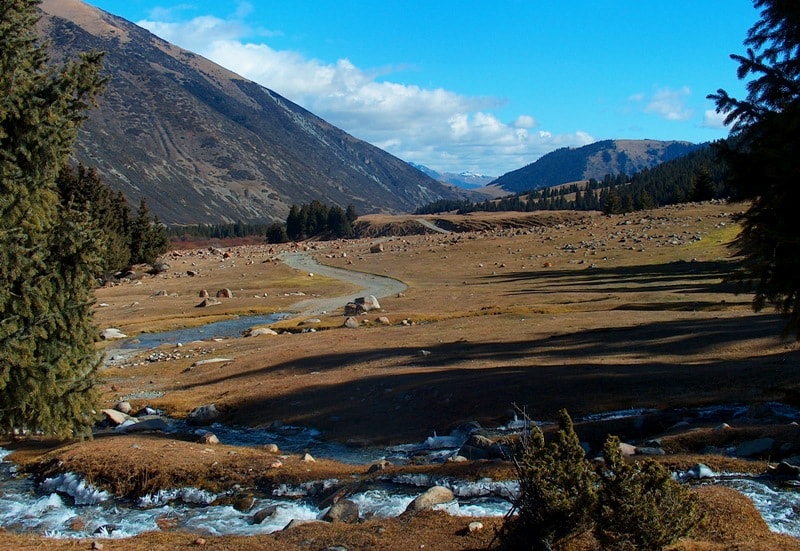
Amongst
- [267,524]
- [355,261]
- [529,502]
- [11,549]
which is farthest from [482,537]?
[355,261]

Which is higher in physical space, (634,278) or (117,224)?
(117,224)

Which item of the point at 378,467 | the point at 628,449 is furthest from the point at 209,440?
the point at 628,449

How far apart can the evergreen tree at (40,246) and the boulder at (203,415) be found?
8.63m

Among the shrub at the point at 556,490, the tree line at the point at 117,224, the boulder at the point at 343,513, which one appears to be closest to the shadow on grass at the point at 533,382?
the boulder at the point at 343,513

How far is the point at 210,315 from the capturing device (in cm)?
6128

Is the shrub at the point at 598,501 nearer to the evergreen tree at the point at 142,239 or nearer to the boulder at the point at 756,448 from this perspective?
the boulder at the point at 756,448

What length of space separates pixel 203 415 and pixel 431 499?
14.6m

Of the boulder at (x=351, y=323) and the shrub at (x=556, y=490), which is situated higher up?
the shrub at (x=556, y=490)

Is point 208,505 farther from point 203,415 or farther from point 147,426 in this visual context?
point 203,415

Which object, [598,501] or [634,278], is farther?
[634,278]

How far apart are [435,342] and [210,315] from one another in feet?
105

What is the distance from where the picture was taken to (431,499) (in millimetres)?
13281

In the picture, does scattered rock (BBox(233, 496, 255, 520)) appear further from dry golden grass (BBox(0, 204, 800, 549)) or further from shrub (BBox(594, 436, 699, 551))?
shrub (BBox(594, 436, 699, 551))

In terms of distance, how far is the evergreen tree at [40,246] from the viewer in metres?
14.2
